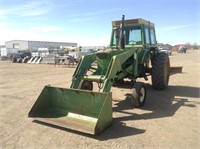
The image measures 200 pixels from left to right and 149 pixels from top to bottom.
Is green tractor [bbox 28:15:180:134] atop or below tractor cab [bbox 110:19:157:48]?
below

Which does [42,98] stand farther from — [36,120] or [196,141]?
[196,141]

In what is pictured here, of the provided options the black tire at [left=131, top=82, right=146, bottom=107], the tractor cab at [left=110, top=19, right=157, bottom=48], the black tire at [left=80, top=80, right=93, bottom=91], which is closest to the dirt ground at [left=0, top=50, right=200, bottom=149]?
the black tire at [left=131, top=82, right=146, bottom=107]

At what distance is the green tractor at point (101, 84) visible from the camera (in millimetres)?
5055

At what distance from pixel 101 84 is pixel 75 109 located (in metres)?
A: 1.23

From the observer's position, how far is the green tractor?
5.05m

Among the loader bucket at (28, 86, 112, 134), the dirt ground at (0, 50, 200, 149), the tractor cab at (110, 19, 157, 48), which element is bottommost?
the dirt ground at (0, 50, 200, 149)

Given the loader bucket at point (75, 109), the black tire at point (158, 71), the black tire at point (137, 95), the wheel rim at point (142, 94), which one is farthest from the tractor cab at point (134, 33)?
the loader bucket at point (75, 109)

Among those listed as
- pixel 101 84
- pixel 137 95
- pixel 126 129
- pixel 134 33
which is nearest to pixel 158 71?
pixel 134 33

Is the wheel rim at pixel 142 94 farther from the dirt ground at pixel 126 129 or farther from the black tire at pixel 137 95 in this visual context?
the dirt ground at pixel 126 129

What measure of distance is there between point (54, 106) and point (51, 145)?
1.72 meters

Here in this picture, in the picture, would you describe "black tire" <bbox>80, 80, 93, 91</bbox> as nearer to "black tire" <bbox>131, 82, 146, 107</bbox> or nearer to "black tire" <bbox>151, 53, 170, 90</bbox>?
"black tire" <bbox>131, 82, 146, 107</bbox>

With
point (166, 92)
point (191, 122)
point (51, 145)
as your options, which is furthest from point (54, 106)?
point (166, 92)

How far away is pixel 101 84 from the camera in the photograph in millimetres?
6414

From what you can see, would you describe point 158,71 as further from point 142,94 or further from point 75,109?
point 75,109
